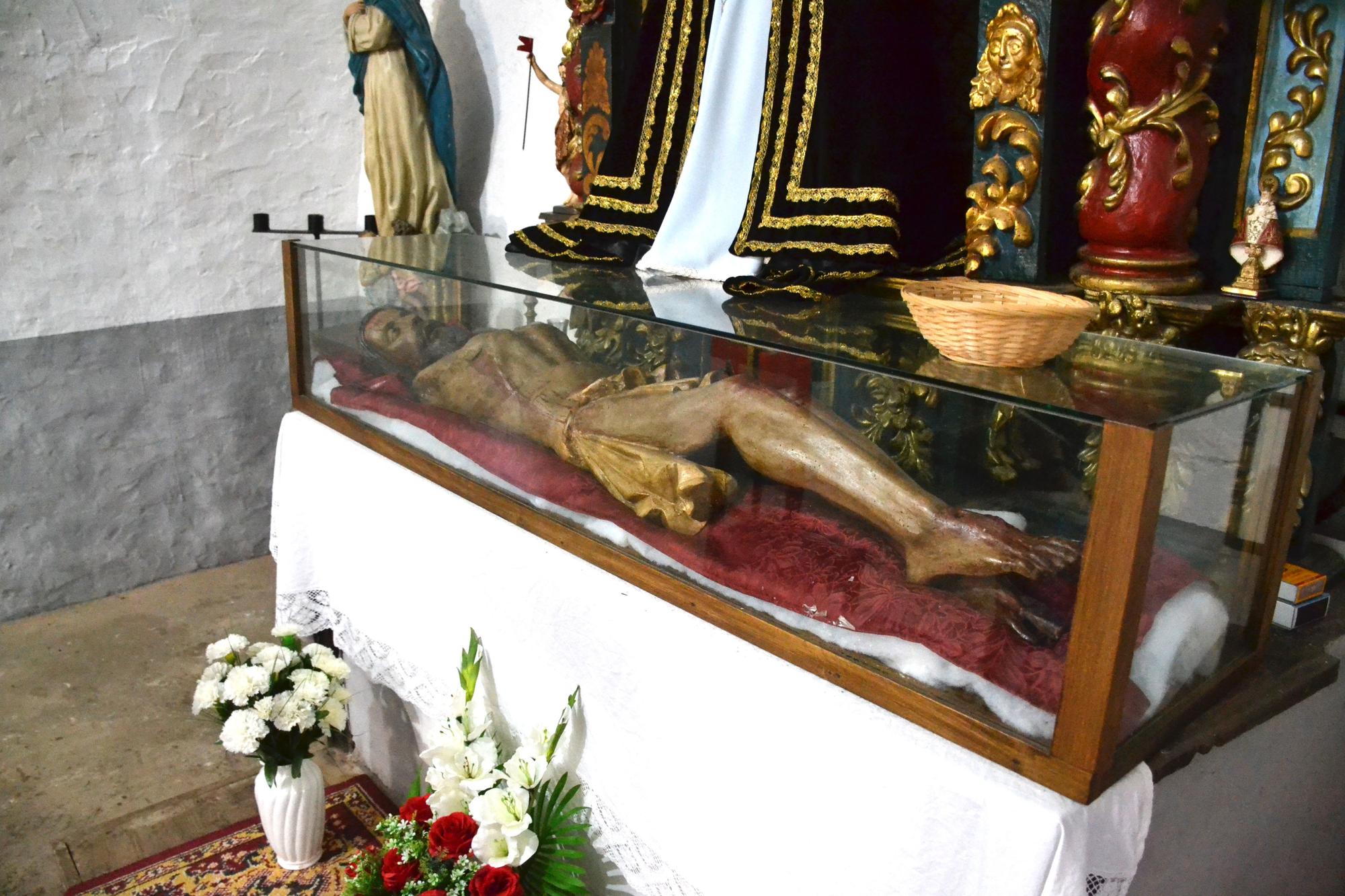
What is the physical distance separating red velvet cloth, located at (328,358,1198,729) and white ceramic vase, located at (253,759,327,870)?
962 mm

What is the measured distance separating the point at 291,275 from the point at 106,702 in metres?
1.66

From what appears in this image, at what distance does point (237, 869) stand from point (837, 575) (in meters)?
1.85

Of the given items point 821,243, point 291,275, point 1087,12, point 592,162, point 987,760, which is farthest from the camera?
point 592,162

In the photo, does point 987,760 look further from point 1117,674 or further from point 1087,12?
point 1087,12

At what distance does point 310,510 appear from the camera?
9.21ft

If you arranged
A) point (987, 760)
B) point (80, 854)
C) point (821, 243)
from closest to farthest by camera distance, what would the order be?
point (987, 760)
point (821, 243)
point (80, 854)

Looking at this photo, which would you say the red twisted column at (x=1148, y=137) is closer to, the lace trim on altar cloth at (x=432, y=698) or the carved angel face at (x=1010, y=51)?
the carved angel face at (x=1010, y=51)

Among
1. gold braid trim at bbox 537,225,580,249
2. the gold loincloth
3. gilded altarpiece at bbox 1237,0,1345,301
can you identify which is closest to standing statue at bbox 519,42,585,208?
gold braid trim at bbox 537,225,580,249

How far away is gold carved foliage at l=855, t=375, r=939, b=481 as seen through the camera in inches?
53.9

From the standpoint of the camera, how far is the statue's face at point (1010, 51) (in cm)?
202

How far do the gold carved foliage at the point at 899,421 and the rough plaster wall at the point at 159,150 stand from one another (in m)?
3.61

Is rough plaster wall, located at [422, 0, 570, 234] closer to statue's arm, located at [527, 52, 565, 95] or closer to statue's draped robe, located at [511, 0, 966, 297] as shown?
statue's arm, located at [527, 52, 565, 95]

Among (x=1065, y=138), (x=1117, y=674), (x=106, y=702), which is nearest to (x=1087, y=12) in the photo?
(x=1065, y=138)

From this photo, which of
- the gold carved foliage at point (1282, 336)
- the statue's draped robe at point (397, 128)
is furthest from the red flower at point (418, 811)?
the statue's draped robe at point (397, 128)
